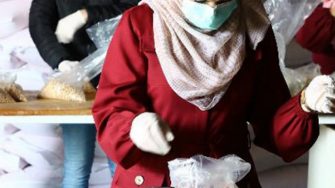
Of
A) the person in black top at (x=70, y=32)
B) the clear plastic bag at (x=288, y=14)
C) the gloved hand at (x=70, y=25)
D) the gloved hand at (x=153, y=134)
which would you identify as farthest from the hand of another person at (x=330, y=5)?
the gloved hand at (x=153, y=134)

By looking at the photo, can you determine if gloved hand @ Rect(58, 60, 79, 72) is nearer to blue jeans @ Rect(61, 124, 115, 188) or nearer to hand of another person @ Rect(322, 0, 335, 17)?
blue jeans @ Rect(61, 124, 115, 188)

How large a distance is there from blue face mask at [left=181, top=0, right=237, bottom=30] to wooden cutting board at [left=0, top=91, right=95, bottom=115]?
48 cm

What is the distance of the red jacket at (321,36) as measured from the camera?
4.90 feet

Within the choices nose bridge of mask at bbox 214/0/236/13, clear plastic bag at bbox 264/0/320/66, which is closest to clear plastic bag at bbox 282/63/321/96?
clear plastic bag at bbox 264/0/320/66

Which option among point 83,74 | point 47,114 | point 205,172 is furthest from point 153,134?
point 83,74

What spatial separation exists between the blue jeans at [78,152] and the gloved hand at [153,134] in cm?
90

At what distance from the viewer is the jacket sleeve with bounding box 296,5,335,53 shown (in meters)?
1.49

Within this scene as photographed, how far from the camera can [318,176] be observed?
55.3 inches

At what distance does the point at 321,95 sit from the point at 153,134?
27 cm

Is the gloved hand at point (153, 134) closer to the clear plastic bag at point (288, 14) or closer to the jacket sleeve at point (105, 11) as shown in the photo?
the jacket sleeve at point (105, 11)

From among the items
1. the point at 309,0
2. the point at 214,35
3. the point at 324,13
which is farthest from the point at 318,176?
the point at 214,35

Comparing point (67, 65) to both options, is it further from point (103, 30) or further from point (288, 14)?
point (288, 14)

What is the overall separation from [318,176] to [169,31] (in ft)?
2.44

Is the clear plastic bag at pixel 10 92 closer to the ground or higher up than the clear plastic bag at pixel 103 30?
closer to the ground
